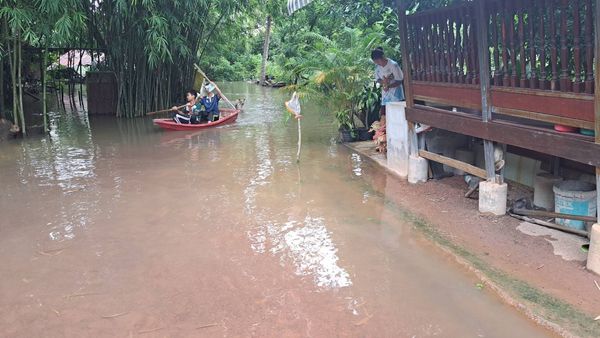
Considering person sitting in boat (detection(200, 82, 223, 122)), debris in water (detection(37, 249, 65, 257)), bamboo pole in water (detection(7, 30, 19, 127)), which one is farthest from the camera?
person sitting in boat (detection(200, 82, 223, 122))

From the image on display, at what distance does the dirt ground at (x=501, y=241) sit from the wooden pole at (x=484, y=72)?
54 cm

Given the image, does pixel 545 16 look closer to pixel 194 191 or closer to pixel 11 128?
pixel 194 191

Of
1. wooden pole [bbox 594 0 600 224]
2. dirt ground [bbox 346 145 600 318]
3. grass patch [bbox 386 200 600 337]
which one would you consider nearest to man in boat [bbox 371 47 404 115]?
dirt ground [bbox 346 145 600 318]

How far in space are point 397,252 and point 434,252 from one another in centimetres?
31

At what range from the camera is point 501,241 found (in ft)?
14.9

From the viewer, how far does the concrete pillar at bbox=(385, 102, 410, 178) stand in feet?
22.4

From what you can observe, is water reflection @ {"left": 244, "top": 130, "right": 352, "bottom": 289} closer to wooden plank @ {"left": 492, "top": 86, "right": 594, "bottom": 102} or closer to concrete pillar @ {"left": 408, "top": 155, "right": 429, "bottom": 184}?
concrete pillar @ {"left": 408, "top": 155, "right": 429, "bottom": 184}

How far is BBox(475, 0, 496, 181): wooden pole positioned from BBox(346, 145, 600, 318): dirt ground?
54 centimetres

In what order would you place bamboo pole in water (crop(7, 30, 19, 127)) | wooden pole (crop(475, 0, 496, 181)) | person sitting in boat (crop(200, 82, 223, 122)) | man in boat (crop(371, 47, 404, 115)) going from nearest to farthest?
wooden pole (crop(475, 0, 496, 181))
man in boat (crop(371, 47, 404, 115))
bamboo pole in water (crop(7, 30, 19, 127))
person sitting in boat (crop(200, 82, 223, 122))

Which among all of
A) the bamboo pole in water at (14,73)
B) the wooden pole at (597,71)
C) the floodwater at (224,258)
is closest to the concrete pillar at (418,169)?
the floodwater at (224,258)

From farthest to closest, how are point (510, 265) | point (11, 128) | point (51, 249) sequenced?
point (11, 128), point (51, 249), point (510, 265)

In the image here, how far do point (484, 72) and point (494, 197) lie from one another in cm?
122

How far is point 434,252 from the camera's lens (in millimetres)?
4457

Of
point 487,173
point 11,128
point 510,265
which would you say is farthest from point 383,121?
point 11,128
